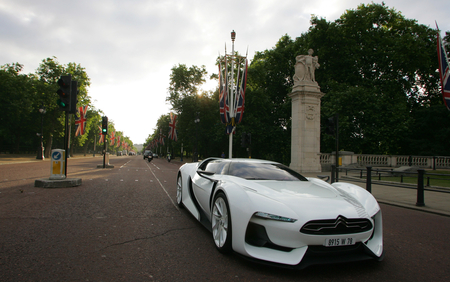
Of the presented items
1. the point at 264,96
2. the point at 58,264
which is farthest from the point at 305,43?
the point at 58,264

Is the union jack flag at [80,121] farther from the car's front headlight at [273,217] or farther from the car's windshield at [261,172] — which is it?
the car's front headlight at [273,217]

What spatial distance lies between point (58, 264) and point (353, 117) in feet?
88.6

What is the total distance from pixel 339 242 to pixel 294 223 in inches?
20.0

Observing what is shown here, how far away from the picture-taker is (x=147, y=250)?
3.59m

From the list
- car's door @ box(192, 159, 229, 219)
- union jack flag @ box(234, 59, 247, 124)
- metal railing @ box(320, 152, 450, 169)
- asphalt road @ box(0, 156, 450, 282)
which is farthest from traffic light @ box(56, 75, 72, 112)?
metal railing @ box(320, 152, 450, 169)

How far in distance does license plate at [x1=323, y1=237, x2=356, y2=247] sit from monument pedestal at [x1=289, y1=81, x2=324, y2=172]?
19002 millimetres

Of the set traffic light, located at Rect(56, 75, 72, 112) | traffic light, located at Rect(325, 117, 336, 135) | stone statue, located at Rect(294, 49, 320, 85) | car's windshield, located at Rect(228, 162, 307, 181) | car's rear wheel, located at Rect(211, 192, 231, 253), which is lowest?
car's rear wheel, located at Rect(211, 192, 231, 253)

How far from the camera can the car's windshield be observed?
4277 millimetres

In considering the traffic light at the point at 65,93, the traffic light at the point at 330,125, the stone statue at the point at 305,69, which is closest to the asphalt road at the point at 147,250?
the traffic light at the point at 65,93

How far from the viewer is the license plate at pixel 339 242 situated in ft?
A: 9.30

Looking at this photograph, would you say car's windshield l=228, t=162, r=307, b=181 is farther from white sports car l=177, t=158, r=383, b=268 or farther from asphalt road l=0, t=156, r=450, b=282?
asphalt road l=0, t=156, r=450, b=282

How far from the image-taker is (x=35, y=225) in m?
4.54

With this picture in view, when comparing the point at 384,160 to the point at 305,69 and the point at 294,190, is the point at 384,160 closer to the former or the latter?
the point at 305,69

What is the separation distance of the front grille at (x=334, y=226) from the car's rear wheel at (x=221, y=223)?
0.95 m
